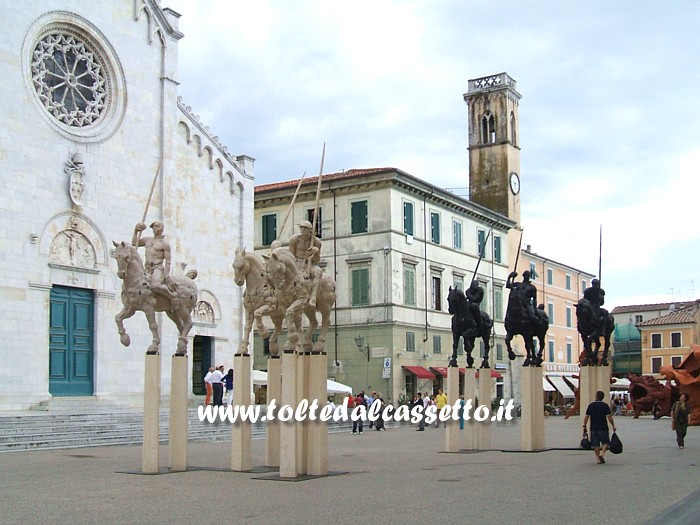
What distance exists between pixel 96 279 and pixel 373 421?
40.5ft

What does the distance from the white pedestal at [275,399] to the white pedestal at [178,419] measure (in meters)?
1.53

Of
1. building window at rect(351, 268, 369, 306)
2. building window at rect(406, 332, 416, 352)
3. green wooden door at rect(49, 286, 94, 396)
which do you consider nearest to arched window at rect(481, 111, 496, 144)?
building window at rect(351, 268, 369, 306)

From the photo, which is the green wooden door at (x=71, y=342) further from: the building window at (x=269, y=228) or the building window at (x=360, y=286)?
the building window at (x=269, y=228)

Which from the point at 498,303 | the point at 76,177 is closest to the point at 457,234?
the point at 498,303

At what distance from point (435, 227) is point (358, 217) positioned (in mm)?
5522

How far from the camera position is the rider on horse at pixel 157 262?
17.6m

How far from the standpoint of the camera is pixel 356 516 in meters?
10.7

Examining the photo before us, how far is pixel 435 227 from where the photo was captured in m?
51.8

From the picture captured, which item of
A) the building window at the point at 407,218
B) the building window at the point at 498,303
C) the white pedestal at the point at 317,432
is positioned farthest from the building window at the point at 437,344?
the white pedestal at the point at 317,432

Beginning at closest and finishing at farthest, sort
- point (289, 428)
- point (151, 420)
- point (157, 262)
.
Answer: point (289, 428)
point (151, 420)
point (157, 262)

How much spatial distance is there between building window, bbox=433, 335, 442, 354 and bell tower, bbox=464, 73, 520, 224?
13.8 m

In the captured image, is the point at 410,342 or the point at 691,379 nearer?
the point at 691,379

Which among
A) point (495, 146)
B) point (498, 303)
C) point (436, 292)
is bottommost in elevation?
point (498, 303)

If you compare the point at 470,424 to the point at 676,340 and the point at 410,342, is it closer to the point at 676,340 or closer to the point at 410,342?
the point at 410,342
